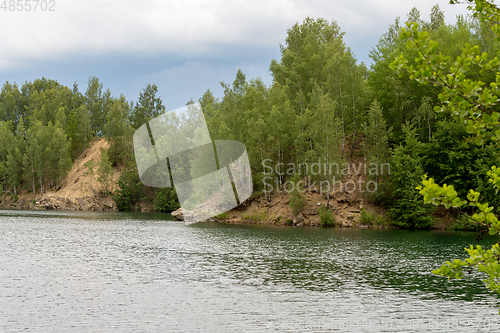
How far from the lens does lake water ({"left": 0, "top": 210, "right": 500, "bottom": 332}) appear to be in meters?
16.5

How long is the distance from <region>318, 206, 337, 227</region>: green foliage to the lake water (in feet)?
79.3

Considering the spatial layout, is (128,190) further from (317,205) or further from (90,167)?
(317,205)

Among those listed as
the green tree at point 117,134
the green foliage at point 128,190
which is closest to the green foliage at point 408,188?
the green foliage at point 128,190

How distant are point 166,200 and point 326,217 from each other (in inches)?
2050

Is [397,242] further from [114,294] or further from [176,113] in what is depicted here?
[176,113]

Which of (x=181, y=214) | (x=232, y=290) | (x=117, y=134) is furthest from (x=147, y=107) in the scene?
(x=232, y=290)

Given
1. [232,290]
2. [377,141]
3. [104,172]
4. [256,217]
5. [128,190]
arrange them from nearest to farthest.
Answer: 1. [232,290]
2. [377,141]
3. [256,217]
4. [128,190]
5. [104,172]

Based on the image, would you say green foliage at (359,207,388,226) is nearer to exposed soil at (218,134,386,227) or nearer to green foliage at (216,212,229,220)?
exposed soil at (218,134,386,227)

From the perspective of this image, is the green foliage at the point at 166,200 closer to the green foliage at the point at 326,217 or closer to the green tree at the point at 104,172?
the green tree at the point at 104,172

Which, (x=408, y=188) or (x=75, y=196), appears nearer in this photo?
(x=408, y=188)

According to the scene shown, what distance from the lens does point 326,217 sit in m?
64.2

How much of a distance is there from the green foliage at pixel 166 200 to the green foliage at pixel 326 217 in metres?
47.1

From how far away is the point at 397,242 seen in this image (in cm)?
4466

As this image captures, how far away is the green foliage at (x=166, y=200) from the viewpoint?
102 m
